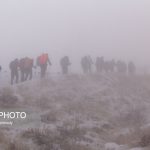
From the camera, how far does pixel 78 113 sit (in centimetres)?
1964

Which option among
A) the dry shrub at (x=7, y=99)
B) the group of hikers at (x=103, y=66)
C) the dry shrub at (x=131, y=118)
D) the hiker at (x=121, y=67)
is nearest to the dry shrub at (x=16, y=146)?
the dry shrub at (x=7, y=99)

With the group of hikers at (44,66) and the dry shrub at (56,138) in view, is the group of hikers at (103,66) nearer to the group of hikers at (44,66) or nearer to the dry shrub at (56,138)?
the group of hikers at (44,66)

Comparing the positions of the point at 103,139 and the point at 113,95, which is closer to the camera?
the point at 103,139

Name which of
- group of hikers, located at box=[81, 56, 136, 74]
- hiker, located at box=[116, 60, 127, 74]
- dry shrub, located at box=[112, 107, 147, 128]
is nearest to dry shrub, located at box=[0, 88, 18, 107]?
dry shrub, located at box=[112, 107, 147, 128]

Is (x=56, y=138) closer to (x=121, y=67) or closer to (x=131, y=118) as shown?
(x=131, y=118)

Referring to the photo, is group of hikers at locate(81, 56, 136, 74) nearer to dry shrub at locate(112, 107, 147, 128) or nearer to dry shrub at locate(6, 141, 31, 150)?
dry shrub at locate(112, 107, 147, 128)

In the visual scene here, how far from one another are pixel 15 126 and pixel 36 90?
31.2 ft

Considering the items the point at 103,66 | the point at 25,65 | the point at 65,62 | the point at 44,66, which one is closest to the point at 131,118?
the point at 25,65

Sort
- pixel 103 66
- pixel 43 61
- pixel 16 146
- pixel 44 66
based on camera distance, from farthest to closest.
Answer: pixel 103 66 → pixel 44 66 → pixel 43 61 → pixel 16 146

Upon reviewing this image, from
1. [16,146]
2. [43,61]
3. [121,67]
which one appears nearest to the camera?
[16,146]

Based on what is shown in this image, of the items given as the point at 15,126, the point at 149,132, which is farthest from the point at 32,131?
the point at 149,132

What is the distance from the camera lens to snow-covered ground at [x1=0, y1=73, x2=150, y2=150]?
13.4 meters

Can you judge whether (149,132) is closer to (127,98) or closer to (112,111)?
(112,111)

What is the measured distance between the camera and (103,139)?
15.5 metres
